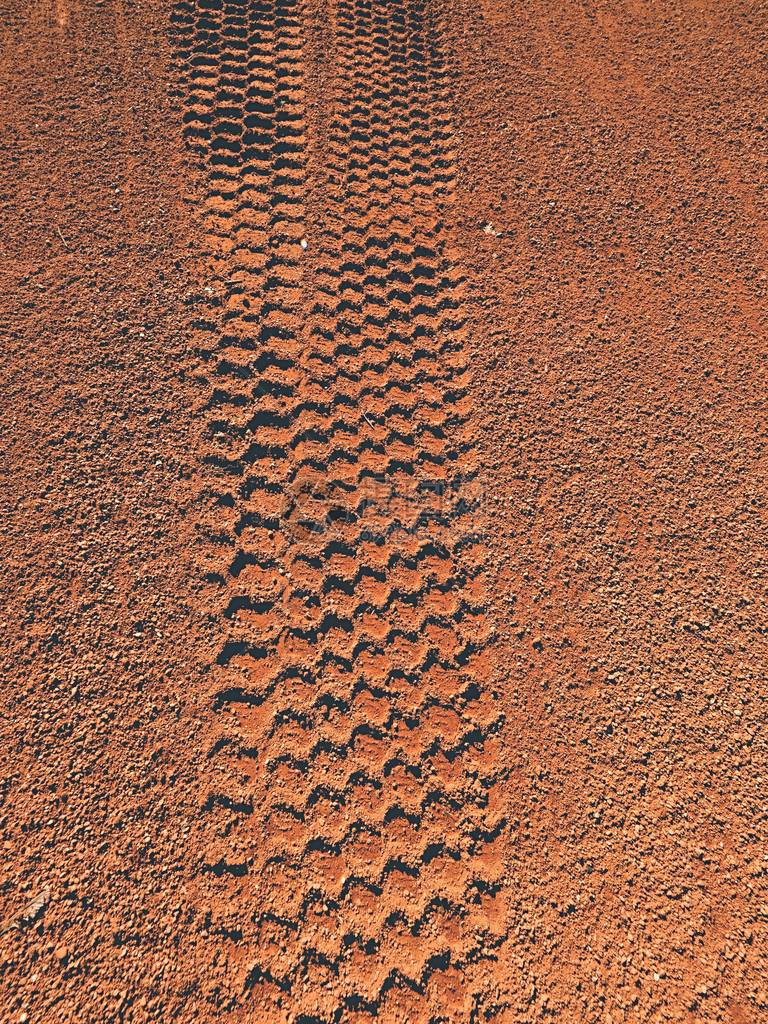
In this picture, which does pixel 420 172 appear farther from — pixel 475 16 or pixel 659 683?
pixel 659 683

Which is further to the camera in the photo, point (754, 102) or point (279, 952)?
point (754, 102)

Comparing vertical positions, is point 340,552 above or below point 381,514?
below

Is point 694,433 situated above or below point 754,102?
below

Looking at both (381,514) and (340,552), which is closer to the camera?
(340,552)

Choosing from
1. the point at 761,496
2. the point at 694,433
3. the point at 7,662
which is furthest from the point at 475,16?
the point at 7,662
